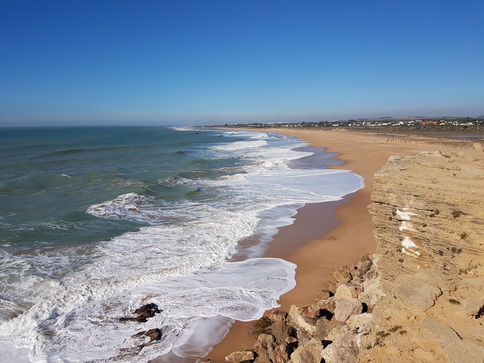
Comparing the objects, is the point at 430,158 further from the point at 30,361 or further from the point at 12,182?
the point at 12,182

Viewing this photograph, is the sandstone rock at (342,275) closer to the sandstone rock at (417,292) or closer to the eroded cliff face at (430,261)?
the eroded cliff face at (430,261)

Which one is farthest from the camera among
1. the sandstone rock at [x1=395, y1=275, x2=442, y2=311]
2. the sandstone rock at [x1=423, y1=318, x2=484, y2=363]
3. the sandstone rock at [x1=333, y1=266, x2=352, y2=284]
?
the sandstone rock at [x1=333, y1=266, x2=352, y2=284]

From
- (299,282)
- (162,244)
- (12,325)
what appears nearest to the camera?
(12,325)

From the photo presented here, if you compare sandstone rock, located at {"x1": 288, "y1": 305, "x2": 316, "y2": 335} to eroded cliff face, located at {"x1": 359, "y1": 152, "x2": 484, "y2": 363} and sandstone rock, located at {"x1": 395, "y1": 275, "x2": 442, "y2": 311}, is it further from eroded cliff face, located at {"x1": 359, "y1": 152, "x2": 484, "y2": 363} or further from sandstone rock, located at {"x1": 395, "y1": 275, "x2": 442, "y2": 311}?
sandstone rock, located at {"x1": 395, "y1": 275, "x2": 442, "y2": 311}

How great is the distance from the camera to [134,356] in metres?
5.85

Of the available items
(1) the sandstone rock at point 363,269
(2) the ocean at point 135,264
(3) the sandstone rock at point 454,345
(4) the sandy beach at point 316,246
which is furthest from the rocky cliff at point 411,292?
(2) the ocean at point 135,264

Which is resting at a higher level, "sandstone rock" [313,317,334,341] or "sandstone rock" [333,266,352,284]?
"sandstone rock" [313,317,334,341]

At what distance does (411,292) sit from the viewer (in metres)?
5.38

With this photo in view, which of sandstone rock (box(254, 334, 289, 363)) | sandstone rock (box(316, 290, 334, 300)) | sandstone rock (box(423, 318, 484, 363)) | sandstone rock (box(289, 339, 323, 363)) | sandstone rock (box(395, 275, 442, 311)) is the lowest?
sandstone rock (box(316, 290, 334, 300))

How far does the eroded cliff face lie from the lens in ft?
14.8

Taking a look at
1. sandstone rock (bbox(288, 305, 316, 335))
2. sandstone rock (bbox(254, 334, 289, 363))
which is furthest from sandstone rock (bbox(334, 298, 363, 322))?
sandstone rock (bbox(254, 334, 289, 363))

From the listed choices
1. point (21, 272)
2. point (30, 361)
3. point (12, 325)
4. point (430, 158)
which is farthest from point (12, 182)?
point (430, 158)

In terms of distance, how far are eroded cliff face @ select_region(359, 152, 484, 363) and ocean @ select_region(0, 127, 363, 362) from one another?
2.88 meters

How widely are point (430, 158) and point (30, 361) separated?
29.4 ft
